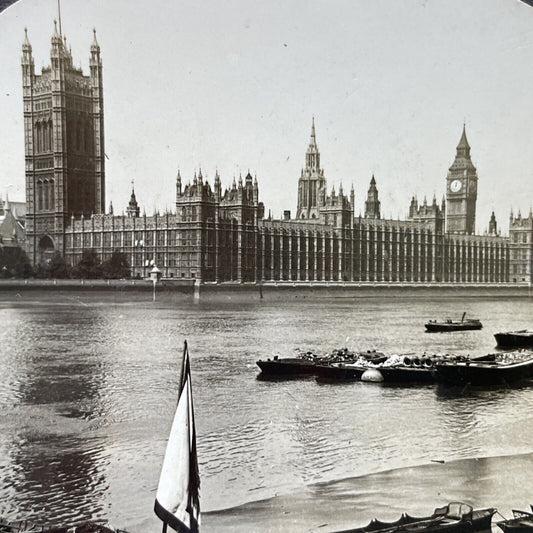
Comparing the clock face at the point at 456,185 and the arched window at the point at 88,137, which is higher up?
the arched window at the point at 88,137

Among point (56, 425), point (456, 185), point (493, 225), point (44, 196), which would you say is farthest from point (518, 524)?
point (44, 196)

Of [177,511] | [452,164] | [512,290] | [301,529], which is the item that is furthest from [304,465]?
[512,290]

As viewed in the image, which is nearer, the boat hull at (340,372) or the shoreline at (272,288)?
the shoreline at (272,288)

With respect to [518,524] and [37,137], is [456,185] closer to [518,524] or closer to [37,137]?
[518,524]

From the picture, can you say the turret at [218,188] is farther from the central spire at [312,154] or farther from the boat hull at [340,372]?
the boat hull at [340,372]

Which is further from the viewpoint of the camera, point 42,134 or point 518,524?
point 42,134

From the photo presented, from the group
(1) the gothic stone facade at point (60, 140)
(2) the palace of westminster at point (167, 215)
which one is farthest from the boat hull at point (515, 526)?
Answer: (1) the gothic stone facade at point (60, 140)
